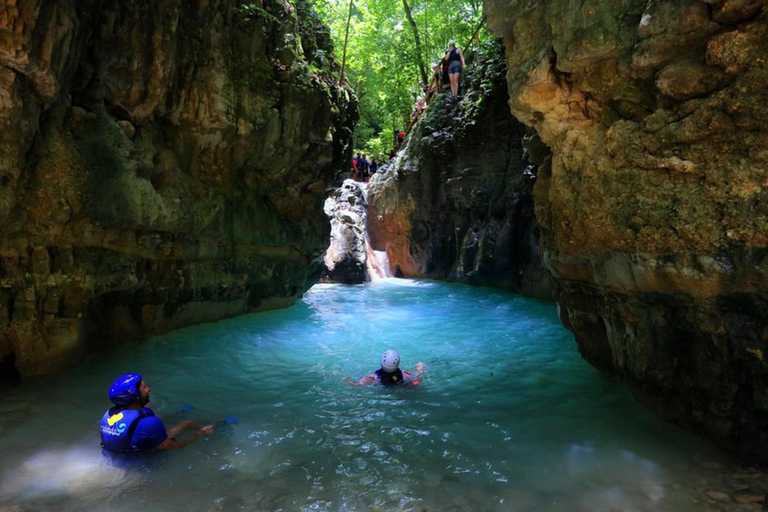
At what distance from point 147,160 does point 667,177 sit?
7520 mm

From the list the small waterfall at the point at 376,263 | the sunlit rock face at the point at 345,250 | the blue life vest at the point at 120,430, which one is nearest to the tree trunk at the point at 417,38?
the sunlit rock face at the point at 345,250

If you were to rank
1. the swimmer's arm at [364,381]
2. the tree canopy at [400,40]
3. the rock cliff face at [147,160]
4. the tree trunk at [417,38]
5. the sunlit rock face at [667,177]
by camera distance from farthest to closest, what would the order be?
the tree trunk at [417,38], the tree canopy at [400,40], the swimmer's arm at [364,381], the rock cliff face at [147,160], the sunlit rock face at [667,177]

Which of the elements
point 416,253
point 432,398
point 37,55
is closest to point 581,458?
point 432,398

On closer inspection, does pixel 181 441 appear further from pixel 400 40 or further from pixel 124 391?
pixel 400 40

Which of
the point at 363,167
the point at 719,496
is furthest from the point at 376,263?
the point at 719,496

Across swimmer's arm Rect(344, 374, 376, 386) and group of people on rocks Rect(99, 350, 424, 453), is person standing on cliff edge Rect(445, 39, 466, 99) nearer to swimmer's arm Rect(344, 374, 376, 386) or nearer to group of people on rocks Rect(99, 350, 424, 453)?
swimmer's arm Rect(344, 374, 376, 386)

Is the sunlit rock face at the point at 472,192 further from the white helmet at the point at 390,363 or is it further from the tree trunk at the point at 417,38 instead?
the white helmet at the point at 390,363

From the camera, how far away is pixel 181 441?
4512 mm

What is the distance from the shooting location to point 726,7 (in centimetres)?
333

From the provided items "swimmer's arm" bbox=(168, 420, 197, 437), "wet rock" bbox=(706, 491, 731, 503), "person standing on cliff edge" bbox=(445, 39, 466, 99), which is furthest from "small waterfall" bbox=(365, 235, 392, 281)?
"wet rock" bbox=(706, 491, 731, 503)

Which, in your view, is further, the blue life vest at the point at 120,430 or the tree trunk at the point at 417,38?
the tree trunk at the point at 417,38

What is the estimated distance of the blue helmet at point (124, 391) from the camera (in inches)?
169

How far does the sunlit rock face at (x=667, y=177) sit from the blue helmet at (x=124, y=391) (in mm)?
4981

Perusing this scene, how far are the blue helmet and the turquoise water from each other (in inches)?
21.3
